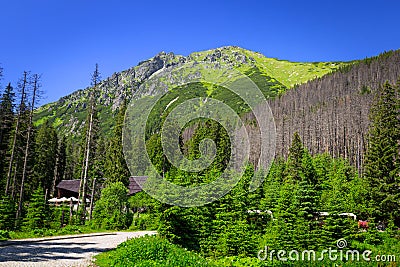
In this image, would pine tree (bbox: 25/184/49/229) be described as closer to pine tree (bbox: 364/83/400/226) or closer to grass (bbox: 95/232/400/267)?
grass (bbox: 95/232/400/267)

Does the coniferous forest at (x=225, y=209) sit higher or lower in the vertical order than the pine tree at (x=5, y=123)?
lower

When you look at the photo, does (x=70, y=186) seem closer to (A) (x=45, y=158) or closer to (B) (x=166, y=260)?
(A) (x=45, y=158)

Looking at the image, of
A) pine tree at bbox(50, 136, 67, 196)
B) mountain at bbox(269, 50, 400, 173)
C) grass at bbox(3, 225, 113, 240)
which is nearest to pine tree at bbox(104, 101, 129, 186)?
grass at bbox(3, 225, 113, 240)

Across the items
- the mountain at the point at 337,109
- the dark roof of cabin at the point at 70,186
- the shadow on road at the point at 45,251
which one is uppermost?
the mountain at the point at 337,109

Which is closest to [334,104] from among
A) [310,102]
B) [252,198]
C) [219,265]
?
[310,102]

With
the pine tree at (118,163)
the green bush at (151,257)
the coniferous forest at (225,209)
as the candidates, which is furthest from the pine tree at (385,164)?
the pine tree at (118,163)

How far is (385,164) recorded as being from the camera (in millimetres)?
31266

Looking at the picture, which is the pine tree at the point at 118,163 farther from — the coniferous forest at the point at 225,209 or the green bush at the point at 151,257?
the green bush at the point at 151,257

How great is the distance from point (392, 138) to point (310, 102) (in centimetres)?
Result: 7599

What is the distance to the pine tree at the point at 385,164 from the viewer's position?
2909 centimetres

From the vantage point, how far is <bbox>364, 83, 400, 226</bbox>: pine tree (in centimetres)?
2909

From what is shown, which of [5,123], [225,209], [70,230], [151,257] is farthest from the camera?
[5,123]

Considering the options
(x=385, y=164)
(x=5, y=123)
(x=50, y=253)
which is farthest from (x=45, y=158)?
(x=385, y=164)

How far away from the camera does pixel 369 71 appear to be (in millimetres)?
112438
